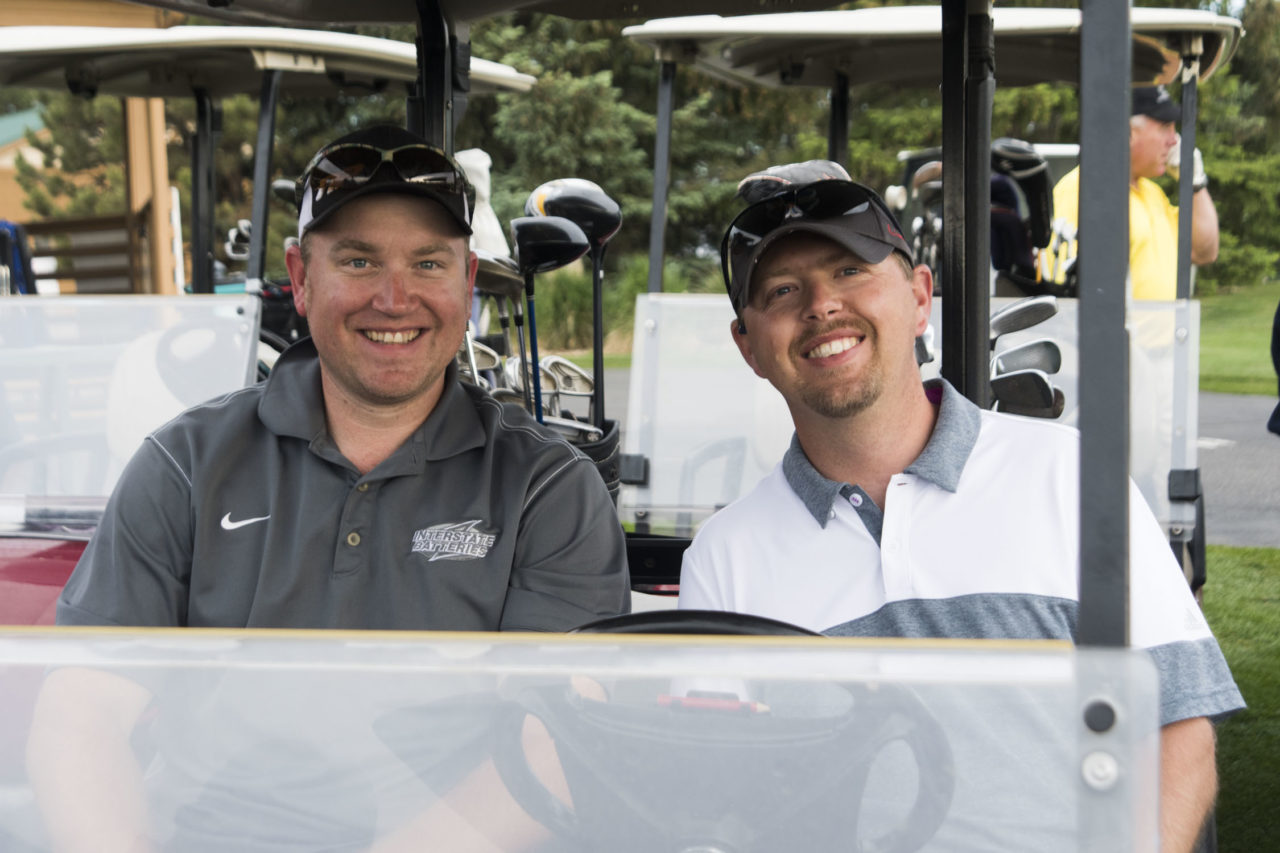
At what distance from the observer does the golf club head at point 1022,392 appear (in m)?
3.54

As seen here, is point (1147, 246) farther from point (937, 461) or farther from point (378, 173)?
point (378, 173)

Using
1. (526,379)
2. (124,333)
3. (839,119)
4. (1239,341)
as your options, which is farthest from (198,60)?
(1239,341)

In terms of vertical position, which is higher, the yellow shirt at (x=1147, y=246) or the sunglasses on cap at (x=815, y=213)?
the yellow shirt at (x=1147, y=246)

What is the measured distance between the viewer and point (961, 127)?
7.34 feet

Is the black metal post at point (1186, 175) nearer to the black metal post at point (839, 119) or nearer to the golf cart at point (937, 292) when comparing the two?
the golf cart at point (937, 292)

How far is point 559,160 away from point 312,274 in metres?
19.1

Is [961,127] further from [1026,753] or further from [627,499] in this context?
[627,499]

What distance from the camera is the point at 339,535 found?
184 cm

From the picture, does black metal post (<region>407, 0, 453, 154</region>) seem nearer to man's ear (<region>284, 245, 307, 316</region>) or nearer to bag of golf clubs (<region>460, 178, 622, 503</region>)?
man's ear (<region>284, 245, 307, 316</region>)

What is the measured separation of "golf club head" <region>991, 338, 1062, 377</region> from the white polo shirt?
6.36ft

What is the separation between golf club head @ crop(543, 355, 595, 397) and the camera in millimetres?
5312

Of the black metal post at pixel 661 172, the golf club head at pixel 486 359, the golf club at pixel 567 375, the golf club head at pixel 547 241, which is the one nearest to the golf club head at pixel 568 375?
the golf club at pixel 567 375

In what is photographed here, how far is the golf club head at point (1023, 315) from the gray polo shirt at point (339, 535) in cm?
196

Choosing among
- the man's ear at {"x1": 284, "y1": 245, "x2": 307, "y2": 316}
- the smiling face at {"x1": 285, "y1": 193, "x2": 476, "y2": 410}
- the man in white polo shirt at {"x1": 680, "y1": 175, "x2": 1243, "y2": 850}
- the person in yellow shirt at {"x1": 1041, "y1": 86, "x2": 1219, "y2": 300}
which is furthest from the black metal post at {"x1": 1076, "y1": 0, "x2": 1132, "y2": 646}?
the person in yellow shirt at {"x1": 1041, "y1": 86, "x2": 1219, "y2": 300}
